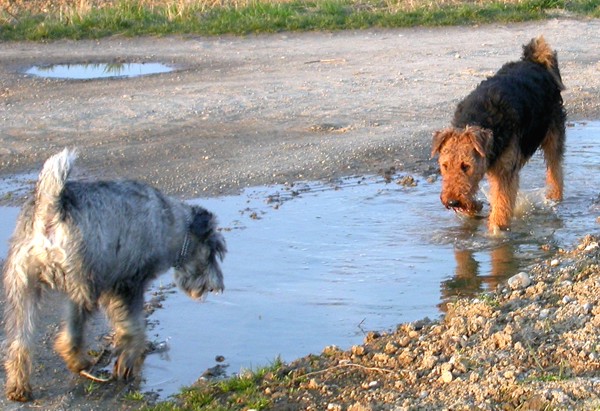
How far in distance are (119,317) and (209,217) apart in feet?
2.81

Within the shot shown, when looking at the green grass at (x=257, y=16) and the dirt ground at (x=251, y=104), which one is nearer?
the dirt ground at (x=251, y=104)

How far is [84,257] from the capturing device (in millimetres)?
5078

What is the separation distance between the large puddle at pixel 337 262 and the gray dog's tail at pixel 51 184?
1231 millimetres

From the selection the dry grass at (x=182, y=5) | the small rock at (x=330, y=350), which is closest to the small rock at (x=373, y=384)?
the small rock at (x=330, y=350)

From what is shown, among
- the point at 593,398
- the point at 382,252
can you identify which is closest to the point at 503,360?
the point at 593,398

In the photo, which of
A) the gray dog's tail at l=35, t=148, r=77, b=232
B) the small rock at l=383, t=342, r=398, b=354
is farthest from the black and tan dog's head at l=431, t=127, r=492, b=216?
the gray dog's tail at l=35, t=148, r=77, b=232

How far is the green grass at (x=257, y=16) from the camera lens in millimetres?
17812

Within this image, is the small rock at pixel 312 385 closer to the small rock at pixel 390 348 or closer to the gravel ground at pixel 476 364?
the gravel ground at pixel 476 364

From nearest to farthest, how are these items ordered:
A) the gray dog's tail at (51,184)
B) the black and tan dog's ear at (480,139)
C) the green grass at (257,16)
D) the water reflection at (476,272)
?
the gray dog's tail at (51,184)
the water reflection at (476,272)
the black and tan dog's ear at (480,139)
the green grass at (257,16)

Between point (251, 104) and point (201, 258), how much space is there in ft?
21.9

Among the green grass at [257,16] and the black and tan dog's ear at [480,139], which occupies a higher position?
the black and tan dog's ear at [480,139]

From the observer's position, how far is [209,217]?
5945mm

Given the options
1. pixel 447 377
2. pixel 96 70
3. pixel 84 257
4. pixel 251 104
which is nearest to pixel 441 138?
pixel 447 377

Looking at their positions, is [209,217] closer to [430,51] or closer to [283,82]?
[283,82]
